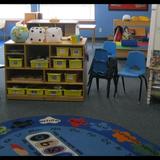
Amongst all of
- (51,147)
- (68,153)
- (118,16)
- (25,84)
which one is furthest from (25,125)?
(118,16)

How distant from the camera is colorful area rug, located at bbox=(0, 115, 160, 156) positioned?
9.11 ft

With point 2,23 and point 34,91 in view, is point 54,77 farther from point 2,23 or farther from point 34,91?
point 2,23

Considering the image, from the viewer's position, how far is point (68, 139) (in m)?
3.03

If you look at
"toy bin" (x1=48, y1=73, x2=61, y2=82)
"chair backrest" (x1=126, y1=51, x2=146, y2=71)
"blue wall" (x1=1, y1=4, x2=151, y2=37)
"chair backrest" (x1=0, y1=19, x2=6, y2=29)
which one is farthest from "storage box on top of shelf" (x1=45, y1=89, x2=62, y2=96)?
"chair backrest" (x1=0, y1=19, x2=6, y2=29)

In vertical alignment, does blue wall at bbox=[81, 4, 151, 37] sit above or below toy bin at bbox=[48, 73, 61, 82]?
above

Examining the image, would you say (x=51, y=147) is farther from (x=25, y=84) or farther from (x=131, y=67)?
(x=131, y=67)

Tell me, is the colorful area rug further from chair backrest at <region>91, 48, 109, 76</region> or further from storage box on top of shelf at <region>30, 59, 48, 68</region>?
chair backrest at <region>91, 48, 109, 76</region>

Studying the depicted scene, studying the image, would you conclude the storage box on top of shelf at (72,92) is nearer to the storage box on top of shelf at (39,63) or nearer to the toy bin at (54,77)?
the toy bin at (54,77)

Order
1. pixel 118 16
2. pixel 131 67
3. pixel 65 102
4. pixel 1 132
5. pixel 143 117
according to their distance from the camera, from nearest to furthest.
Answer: pixel 1 132 < pixel 143 117 < pixel 65 102 < pixel 131 67 < pixel 118 16

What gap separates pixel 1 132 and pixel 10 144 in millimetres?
330

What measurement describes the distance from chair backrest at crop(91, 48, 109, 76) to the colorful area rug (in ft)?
3.63

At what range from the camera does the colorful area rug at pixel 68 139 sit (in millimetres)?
2775

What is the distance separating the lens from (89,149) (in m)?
2.83

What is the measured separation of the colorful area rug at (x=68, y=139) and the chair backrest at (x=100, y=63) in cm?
110
